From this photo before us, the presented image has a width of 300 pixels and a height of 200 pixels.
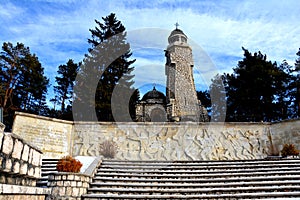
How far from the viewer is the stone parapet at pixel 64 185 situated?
5.48 meters

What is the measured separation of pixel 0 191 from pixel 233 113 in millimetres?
24278

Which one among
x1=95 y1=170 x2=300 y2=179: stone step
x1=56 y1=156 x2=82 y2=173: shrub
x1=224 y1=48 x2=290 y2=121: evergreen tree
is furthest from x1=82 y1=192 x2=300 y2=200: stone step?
x1=224 y1=48 x2=290 y2=121: evergreen tree

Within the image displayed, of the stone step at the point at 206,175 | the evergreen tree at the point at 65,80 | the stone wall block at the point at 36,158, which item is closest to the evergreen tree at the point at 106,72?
the evergreen tree at the point at 65,80

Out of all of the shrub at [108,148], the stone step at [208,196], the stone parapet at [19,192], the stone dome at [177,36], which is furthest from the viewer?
the stone dome at [177,36]

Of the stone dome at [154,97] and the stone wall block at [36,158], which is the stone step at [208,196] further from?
the stone dome at [154,97]

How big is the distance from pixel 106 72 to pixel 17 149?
20.6m

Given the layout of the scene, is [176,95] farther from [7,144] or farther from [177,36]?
[7,144]

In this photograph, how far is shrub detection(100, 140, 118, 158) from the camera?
12550 millimetres

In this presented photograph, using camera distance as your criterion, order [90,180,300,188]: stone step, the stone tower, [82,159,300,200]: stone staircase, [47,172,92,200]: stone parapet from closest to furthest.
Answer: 1. [47,172,92,200]: stone parapet
2. [82,159,300,200]: stone staircase
3. [90,180,300,188]: stone step
4. the stone tower

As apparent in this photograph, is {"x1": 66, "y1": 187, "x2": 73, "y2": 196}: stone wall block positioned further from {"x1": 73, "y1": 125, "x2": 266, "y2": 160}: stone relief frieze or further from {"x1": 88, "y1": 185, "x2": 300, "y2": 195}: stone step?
{"x1": 73, "y1": 125, "x2": 266, "y2": 160}: stone relief frieze

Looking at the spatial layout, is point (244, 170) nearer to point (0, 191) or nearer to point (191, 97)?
point (0, 191)

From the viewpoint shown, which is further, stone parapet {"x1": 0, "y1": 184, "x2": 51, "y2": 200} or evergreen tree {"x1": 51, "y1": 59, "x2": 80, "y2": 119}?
evergreen tree {"x1": 51, "y1": 59, "x2": 80, "y2": 119}

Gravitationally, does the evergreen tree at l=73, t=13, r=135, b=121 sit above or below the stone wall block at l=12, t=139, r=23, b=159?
above

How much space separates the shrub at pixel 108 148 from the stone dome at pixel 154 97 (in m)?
16.5
